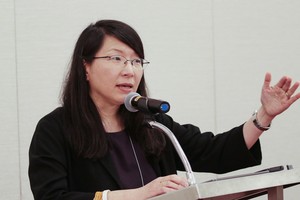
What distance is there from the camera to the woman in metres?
1.72

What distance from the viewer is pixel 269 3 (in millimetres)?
3092

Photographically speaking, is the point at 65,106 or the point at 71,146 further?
the point at 65,106

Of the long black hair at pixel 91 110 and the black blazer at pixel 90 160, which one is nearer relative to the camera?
the black blazer at pixel 90 160

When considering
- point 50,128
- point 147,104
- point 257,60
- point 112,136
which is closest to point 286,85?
point 147,104

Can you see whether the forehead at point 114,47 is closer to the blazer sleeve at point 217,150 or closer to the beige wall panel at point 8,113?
the blazer sleeve at point 217,150

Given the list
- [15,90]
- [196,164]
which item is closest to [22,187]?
[15,90]

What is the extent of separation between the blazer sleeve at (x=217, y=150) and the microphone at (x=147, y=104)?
20.4 inches

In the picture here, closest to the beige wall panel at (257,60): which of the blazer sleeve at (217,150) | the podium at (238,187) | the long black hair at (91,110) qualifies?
the blazer sleeve at (217,150)

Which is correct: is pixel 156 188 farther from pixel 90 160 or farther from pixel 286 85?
pixel 286 85

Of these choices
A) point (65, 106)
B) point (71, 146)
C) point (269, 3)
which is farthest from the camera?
point (269, 3)

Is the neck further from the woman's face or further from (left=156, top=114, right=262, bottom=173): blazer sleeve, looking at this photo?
(left=156, top=114, right=262, bottom=173): blazer sleeve

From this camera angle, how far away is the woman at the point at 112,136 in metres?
1.72

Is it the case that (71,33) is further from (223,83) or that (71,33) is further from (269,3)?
(269,3)

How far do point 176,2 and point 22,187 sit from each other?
4.31 ft
